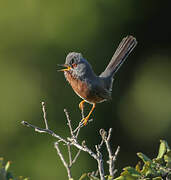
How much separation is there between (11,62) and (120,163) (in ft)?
15.5

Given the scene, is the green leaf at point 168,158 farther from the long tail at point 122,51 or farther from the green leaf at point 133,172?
the long tail at point 122,51

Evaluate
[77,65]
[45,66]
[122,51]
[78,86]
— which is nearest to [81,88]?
[78,86]

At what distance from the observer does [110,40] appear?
36.9 feet

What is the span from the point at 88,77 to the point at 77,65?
11.5 inches

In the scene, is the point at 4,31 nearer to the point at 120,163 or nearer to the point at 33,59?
the point at 33,59

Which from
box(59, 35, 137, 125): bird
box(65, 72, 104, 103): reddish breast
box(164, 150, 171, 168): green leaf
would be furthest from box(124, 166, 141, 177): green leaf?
box(65, 72, 104, 103): reddish breast

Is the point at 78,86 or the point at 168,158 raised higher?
the point at 78,86

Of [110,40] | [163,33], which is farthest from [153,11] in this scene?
[110,40]

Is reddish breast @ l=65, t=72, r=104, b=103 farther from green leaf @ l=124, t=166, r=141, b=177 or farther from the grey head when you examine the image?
green leaf @ l=124, t=166, r=141, b=177

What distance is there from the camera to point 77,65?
360 centimetres

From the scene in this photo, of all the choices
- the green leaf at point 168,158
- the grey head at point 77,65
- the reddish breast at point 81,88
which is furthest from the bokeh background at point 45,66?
the green leaf at point 168,158

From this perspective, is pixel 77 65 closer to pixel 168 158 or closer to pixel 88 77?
pixel 88 77

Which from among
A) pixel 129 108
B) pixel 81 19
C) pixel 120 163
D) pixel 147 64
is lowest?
pixel 120 163

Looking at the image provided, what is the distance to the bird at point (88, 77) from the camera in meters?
3.57
